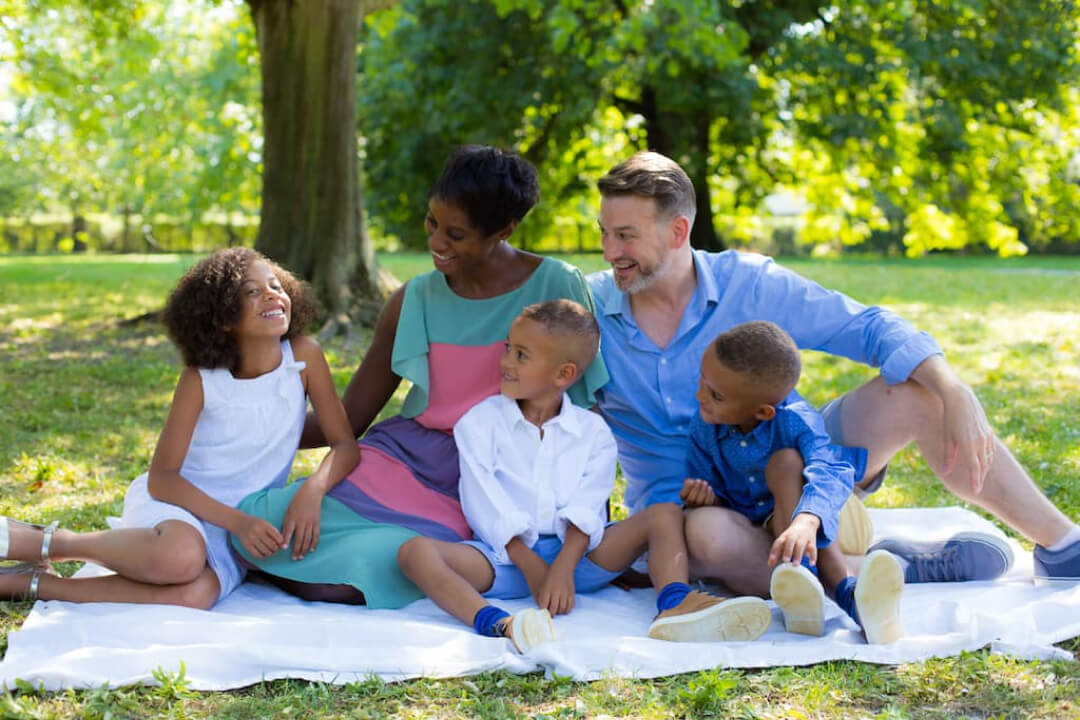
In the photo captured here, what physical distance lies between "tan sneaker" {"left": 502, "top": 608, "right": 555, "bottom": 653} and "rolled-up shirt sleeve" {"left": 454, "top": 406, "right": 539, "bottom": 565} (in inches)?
16.6

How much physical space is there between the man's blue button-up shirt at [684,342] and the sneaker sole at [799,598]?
764mm

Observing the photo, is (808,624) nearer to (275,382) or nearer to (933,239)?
(275,382)

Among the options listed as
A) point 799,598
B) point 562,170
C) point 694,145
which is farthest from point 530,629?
point 562,170

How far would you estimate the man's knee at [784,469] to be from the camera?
332 cm

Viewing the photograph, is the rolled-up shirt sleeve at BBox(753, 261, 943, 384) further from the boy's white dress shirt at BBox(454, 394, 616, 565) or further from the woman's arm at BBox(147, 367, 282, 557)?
the woman's arm at BBox(147, 367, 282, 557)

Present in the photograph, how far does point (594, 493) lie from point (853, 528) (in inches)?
34.2

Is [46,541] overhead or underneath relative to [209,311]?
underneath

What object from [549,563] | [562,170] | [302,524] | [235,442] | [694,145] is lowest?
[549,563]

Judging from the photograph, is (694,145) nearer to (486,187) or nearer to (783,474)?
(486,187)

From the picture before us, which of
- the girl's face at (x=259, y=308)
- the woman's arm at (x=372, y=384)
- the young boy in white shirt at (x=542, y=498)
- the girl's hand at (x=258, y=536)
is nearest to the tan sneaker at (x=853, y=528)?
the young boy in white shirt at (x=542, y=498)

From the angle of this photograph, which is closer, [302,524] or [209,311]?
[302,524]

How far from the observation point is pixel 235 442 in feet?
11.9

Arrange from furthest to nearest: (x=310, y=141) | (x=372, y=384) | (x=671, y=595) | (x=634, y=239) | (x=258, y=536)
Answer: (x=310, y=141) → (x=372, y=384) → (x=634, y=239) → (x=258, y=536) → (x=671, y=595)

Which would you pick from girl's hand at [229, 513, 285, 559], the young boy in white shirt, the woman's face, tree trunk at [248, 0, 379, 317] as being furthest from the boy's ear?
tree trunk at [248, 0, 379, 317]
